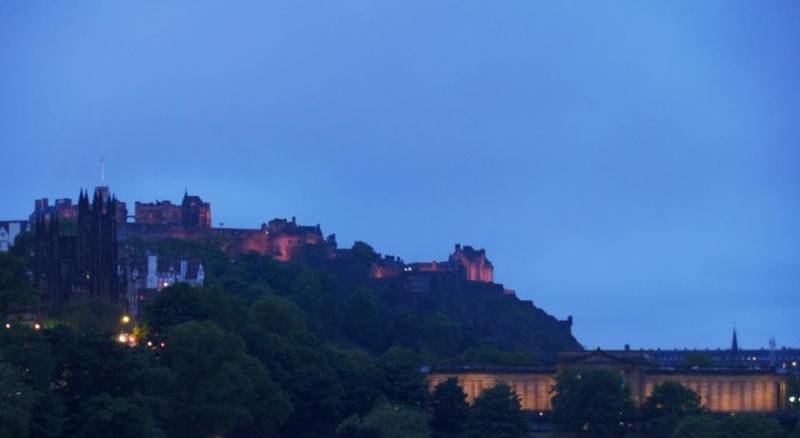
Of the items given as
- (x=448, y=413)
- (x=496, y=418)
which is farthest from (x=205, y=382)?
(x=448, y=413)

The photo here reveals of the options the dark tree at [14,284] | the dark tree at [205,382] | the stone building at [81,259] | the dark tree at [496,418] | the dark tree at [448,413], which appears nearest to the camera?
the dark tree at [14,284]

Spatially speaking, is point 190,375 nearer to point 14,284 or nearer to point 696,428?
point 14,284

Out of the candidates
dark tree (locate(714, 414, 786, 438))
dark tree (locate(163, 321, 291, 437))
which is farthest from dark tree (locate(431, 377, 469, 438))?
dark tree (locate(163, 321, 291, 437))

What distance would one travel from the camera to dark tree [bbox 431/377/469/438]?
183 meters

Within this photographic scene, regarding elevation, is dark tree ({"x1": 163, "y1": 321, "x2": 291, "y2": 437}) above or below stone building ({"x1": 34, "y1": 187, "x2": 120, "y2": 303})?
below

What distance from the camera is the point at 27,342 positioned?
109188mm

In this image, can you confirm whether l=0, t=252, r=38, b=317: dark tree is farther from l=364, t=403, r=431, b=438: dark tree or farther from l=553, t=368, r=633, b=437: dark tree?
l=553, t=368, r=633, b=437: dark tree

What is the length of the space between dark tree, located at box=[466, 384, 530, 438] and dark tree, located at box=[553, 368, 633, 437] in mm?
12981

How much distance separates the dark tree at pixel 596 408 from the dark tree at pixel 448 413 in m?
13.0

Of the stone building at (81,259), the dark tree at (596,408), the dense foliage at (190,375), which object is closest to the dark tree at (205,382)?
the dense foliage at (190,375)

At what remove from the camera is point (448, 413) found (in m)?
185

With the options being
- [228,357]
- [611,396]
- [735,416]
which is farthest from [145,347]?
[611,396]

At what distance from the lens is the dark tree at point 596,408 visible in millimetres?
194000

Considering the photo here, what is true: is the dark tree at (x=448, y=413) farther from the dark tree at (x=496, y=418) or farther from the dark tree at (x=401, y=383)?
the dark tree at (x=496, y=418)
